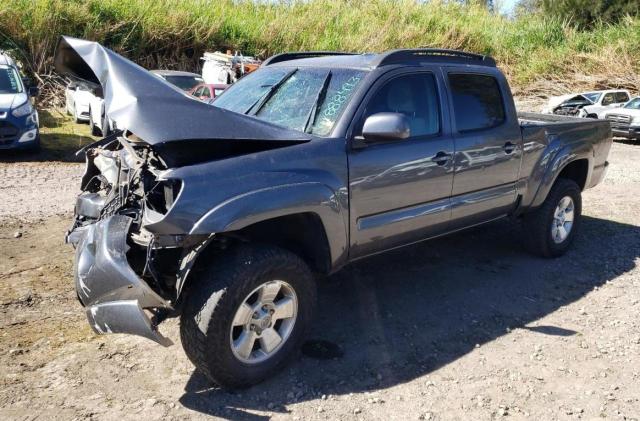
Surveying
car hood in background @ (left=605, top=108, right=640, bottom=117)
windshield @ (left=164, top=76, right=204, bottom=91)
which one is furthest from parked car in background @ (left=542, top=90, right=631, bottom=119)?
windshield @ (left=164, top=76, right=204, bottom=91)

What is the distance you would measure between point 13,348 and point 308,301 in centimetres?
191

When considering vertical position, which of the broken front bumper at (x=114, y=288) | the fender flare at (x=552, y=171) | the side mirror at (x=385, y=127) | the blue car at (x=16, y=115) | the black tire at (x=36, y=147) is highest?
the side mirror at (x=385, y=127)

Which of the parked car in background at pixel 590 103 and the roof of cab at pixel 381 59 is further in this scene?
the parked car in background at pixel 590 103

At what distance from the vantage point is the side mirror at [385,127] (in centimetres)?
362

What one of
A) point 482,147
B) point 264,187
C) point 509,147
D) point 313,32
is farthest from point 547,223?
point 313,32

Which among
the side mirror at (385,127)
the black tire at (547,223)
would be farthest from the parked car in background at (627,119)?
the side mirror at (385,127)

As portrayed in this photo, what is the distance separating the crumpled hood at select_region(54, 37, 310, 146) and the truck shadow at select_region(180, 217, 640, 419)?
145 centimetres

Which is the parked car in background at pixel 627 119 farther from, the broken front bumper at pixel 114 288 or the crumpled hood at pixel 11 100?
the broken front bumper at pixel 114 288

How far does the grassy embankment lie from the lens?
56.0ft

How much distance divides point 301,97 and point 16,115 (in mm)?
8032

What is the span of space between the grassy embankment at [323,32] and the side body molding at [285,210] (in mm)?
15801

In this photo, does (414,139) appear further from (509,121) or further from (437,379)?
(437,379)

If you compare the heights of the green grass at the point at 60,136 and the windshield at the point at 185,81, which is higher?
the windshield at the point at 185,81

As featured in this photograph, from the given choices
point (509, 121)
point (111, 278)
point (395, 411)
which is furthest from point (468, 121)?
point (111, 278)
